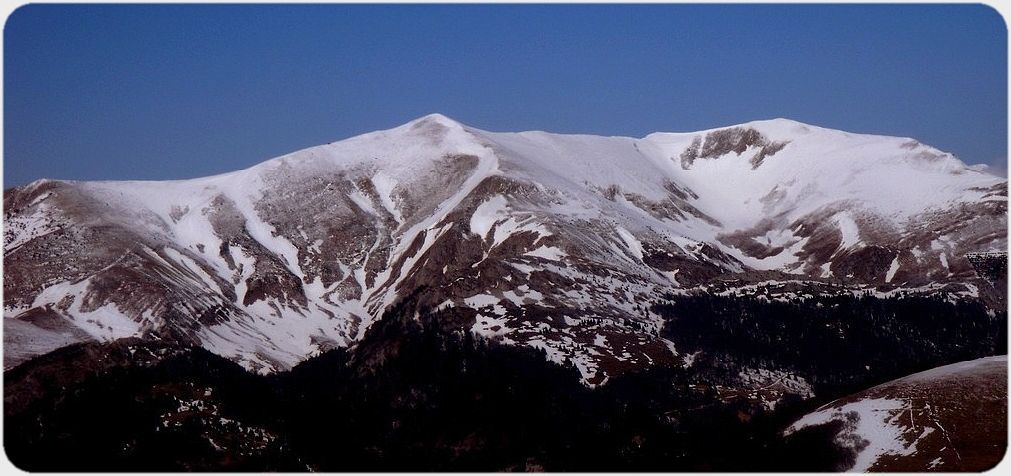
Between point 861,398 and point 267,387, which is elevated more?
point 861,398

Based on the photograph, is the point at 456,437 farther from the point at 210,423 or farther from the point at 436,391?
the point at 210,423

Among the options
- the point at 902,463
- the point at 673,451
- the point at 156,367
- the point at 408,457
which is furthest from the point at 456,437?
the point at 902,463

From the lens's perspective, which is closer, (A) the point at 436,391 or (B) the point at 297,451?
(B) the point at 297,451

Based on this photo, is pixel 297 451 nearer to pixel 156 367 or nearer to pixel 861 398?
pixel 156 367

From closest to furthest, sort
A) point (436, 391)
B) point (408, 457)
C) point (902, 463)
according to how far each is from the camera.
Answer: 1. point (902, 463)
2. point (408, 457)
3. point (436, 391)

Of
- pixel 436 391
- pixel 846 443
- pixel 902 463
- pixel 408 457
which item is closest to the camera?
pixel 902 463

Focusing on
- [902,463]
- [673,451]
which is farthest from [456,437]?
[902,463]
